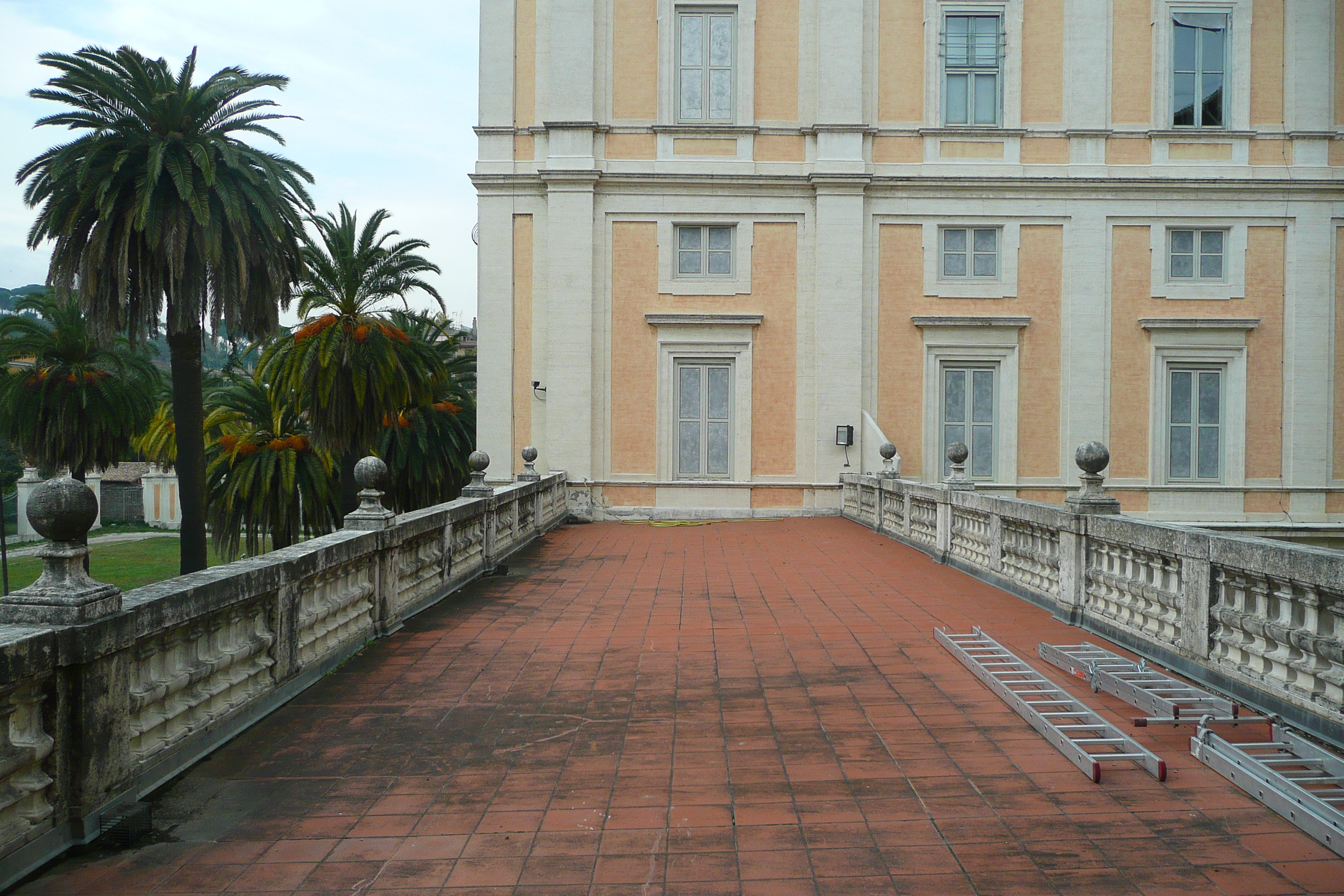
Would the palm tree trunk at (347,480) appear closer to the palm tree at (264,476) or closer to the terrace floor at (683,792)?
the palm tree at (264,476)

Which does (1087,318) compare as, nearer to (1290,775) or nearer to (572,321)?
(572,321)

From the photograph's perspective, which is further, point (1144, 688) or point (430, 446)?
point (430, 446)

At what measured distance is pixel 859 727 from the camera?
555 centimetres

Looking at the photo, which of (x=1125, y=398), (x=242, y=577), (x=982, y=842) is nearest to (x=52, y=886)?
(x=242, y=577)

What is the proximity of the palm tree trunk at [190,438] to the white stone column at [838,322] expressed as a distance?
11.8 m

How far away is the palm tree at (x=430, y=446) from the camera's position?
24594 millimetres

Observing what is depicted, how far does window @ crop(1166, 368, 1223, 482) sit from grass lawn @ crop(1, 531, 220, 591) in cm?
2808

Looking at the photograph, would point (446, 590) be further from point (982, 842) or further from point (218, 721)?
point (982, 842)

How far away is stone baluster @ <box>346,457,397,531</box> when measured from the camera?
25.7 ft

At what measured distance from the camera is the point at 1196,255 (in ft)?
67.2

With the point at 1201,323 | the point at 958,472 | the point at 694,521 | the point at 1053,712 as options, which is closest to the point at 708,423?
the point at 694,521

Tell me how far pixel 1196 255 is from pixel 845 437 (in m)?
8.25

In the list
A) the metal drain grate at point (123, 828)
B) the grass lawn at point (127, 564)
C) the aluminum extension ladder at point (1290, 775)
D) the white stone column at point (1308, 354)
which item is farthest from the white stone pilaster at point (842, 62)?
the grass lawn at point (127, 564)

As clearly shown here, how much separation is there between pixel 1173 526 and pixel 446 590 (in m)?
6.54
